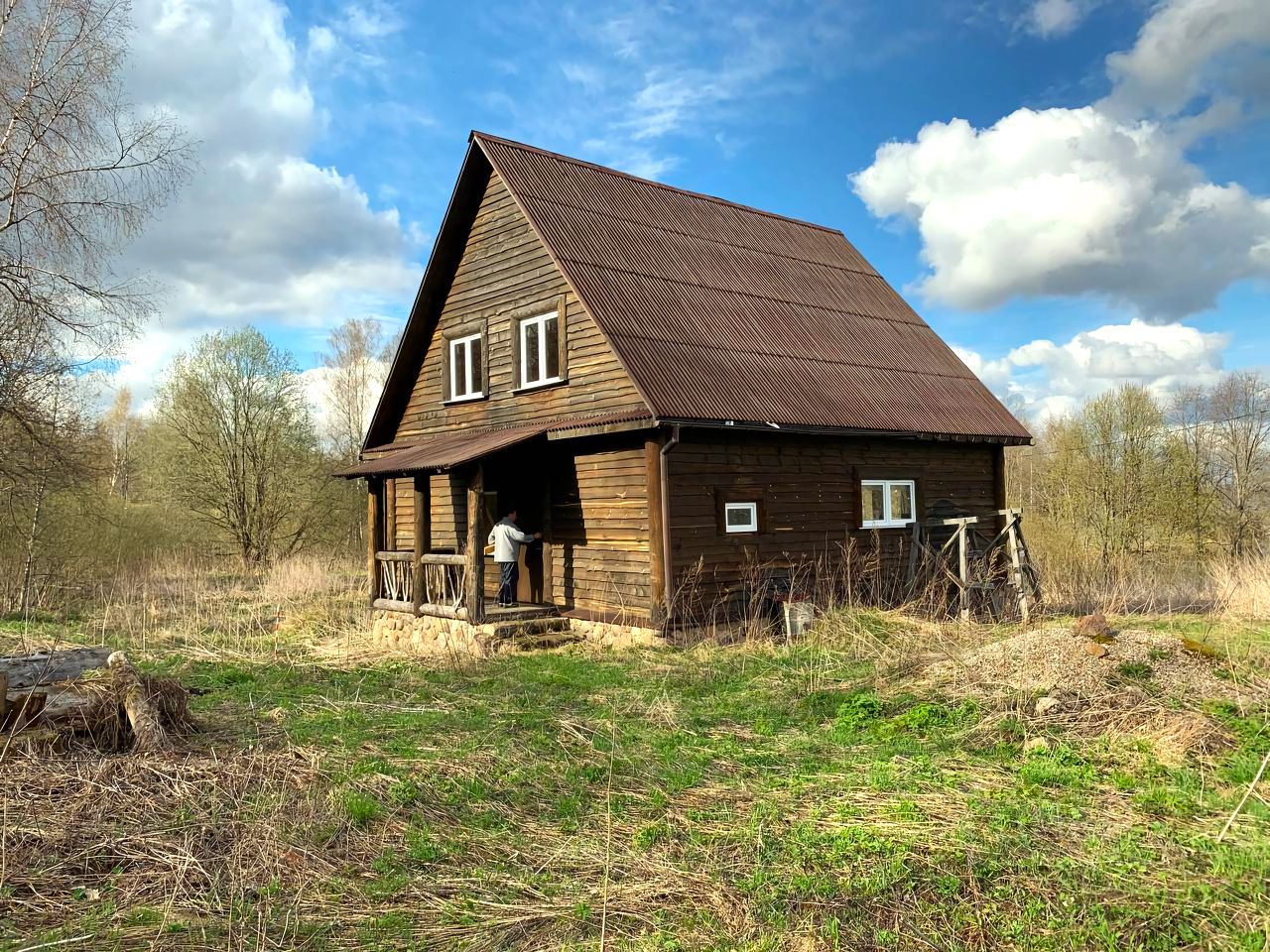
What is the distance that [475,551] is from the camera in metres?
12.5

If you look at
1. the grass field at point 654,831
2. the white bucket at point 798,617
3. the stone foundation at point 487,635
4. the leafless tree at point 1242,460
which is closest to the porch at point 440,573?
the stone foundation at point 487,635

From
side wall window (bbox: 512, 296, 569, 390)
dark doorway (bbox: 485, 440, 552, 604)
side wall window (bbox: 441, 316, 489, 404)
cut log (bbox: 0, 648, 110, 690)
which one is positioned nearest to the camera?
cut log (bbox: 0, 648, 110, 690)

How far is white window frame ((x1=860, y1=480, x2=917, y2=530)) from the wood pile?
10832 mm

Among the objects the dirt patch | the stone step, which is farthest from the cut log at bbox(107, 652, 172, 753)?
the dirt patch

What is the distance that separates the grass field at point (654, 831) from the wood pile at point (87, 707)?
348mm

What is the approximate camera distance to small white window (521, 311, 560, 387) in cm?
1420

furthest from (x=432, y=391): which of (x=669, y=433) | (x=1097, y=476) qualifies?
(x=1097, y=476)

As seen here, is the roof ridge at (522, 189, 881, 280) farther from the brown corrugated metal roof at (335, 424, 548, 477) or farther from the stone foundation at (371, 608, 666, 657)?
the stone foundation at (371, 608, 666, 657)

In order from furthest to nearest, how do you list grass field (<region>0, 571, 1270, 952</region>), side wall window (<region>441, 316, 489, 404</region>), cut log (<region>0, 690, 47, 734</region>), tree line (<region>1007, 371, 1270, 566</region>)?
1. tree line (<region>1007, 371, 1270, 566</region>)
2. side wall window (<region>441, 316, 489, 404</region>)
3. cut log (<region>0, 690, 47, 734</region>)
4. grass field (<region>0, 571, 1270, 952</region>)

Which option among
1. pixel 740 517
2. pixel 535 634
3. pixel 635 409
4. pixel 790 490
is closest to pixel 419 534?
pixel 535 634

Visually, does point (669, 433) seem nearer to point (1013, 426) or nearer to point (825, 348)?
point (825, 348)

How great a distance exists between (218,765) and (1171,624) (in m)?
12.8

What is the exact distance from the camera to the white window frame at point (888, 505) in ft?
49.0

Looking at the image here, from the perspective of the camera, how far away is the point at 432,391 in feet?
56.2
